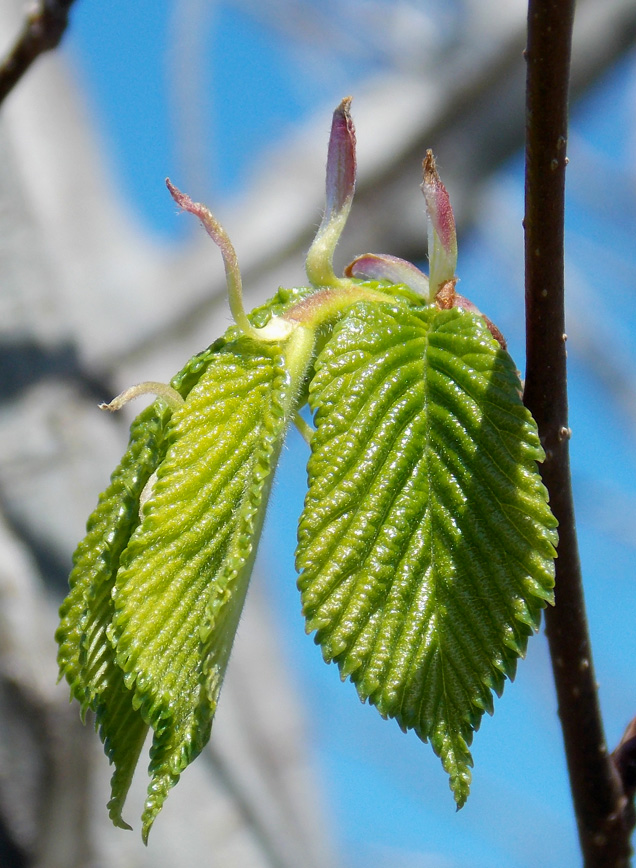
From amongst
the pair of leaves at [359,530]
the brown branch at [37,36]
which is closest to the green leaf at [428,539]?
the pair of leaves at [359,530]

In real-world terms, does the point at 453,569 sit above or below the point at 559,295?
below

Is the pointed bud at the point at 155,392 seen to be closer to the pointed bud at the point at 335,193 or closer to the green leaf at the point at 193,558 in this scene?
the green leaf at the point at 193,558

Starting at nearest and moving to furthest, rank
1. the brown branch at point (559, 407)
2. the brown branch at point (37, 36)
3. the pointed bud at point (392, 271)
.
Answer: the brown branch at point (559, 407) < the pointed bud at point (392, 271) < the brown branch at point (37, 36)

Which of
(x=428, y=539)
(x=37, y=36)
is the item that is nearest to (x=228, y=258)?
(x=428, y=539)

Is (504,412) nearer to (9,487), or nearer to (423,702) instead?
Result: (423,702)

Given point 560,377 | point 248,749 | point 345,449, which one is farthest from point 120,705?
point 248,749

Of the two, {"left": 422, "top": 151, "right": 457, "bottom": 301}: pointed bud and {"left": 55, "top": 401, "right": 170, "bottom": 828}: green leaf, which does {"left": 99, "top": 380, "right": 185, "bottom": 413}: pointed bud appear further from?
{"left": 422, "top": 151, "right": 457, "bottom": 301}: pointed bud

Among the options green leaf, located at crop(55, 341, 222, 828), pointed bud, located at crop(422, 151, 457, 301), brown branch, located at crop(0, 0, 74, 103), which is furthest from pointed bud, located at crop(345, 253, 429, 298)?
brown branch, located at crop(0, 0, 74, 103)
